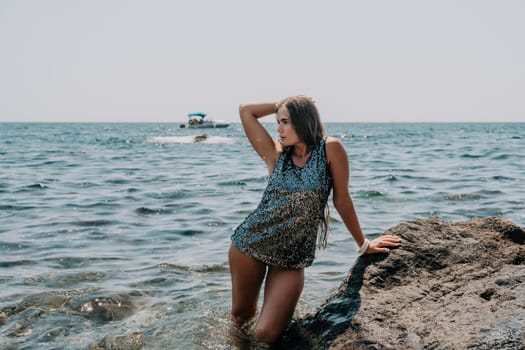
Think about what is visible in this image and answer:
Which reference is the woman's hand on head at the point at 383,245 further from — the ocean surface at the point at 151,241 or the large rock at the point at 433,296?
the ocean surface at the point at 151,241

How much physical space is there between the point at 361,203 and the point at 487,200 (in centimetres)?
273

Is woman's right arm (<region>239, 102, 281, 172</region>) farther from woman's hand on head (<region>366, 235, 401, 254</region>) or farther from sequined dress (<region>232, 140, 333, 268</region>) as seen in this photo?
woman's hand on head (<region>366, 235, 401, 254</region>)

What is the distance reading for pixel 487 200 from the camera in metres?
13.0

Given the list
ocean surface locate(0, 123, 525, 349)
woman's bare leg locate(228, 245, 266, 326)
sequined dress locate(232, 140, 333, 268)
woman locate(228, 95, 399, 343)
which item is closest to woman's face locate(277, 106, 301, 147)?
woman locate(228, 95, 399, 343)

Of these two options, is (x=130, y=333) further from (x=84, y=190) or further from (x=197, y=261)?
(x=84, y=190)

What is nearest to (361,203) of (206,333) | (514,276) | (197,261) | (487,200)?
(487,200)

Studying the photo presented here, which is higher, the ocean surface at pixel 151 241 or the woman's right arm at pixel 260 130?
the woman's right arm at pixel 260 130

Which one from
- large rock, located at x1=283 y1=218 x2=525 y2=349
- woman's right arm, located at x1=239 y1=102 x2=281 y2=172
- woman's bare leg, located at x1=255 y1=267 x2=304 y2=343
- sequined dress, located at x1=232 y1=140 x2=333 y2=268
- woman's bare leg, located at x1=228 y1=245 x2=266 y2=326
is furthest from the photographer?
woman's right arm, located at x1=239 y1=102 x2=281 y2=172

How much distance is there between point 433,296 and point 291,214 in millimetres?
1217

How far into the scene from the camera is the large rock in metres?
3.44

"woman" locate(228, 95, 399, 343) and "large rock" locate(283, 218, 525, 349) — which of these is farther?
"woman" locate(228, 95, 399, 343)

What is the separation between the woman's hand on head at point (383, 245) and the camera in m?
4.62

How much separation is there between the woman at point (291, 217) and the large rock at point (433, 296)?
0.69 feet
